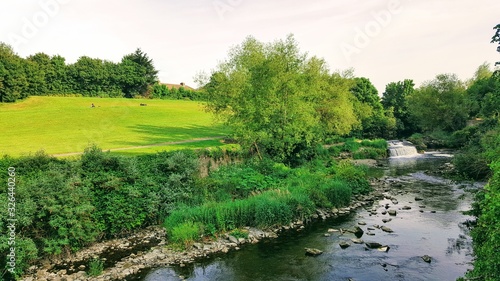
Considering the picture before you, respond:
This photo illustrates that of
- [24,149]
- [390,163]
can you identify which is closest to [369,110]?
[390,163]

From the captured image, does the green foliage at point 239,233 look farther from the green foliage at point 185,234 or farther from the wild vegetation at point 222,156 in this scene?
the green foliage at point 185,234

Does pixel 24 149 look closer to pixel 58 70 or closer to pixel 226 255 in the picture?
pixel 226 255

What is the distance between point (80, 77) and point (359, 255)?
285 ft

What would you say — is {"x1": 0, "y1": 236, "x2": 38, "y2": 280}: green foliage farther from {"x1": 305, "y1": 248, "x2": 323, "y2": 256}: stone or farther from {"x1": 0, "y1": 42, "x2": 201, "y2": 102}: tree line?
{"x1": 0, "y1": 42, "x2": 201, "y2": 102}: tree line

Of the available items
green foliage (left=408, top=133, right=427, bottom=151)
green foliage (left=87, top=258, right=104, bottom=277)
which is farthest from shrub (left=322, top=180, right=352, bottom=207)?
green foliage (left=408, top=133, right=427, bottom=151)

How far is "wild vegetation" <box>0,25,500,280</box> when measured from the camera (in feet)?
52.7

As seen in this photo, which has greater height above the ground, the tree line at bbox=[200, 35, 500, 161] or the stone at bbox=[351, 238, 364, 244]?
the tree line at bbox=[200, 35, 500, 161]

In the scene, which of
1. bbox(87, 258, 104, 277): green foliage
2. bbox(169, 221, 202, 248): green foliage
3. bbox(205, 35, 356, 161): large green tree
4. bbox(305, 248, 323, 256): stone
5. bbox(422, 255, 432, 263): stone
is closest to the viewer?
bbox(87, 258, 104, 277): green foliage

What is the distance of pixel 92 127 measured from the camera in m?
41.8

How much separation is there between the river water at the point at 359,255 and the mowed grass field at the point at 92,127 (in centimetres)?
1400

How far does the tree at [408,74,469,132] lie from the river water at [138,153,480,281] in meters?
50.2

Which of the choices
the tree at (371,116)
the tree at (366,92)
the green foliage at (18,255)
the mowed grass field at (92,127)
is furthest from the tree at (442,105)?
the green foliage at (18,255)

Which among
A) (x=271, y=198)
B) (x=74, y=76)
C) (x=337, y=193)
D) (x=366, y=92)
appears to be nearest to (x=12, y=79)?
(x=74, y=76)

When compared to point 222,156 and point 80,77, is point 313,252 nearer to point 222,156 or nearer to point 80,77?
point 222,156
